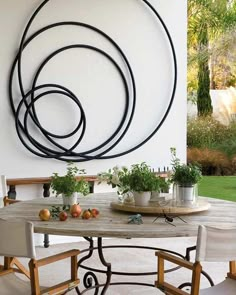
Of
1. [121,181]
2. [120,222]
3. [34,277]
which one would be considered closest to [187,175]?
[121,181]

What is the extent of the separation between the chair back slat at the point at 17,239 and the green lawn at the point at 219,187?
17.0ft

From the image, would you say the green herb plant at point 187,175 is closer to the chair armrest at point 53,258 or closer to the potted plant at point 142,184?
the potted plant at point 142,184

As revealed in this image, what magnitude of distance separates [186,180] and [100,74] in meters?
2.67

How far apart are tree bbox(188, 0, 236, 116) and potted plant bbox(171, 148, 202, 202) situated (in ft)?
18.3

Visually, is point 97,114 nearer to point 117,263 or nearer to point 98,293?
point 117,263

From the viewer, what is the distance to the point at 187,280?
465 cm

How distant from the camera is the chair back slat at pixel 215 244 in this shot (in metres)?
2.82

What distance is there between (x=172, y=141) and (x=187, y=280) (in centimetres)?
226

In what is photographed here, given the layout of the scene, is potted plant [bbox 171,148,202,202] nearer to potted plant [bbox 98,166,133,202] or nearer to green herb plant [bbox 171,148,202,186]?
green herb plant [bbox 171,148,202,186]

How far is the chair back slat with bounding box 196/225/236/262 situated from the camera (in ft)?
9.27

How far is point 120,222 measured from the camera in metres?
3.36

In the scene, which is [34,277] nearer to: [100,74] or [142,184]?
[142,184]

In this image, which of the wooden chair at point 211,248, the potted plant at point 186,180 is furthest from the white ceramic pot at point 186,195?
the wooden chair at point 211,248

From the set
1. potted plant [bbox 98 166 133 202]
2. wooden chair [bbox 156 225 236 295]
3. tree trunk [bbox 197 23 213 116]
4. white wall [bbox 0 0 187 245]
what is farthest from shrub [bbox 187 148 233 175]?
wooden chair [bbox 156 225 236 295]
